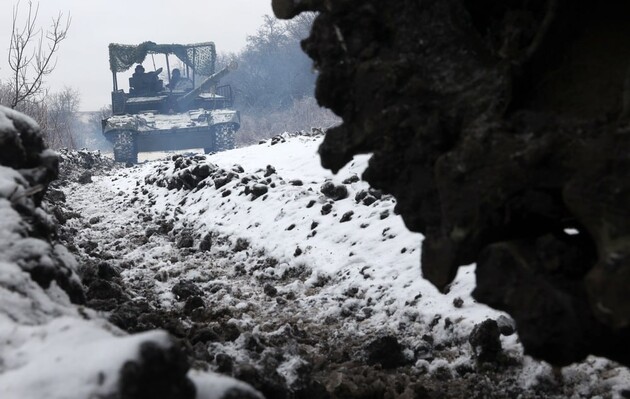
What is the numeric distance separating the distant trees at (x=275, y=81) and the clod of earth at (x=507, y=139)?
37.8 meters

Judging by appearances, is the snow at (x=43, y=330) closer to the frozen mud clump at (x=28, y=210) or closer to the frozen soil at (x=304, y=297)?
the frozen mud clump at (x=28, y=210)

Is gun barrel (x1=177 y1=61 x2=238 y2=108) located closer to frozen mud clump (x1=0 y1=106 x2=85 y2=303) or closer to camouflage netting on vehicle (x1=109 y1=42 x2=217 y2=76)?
camouflage netting on vehicle (x1=109 y1=42 x2=217 y2=76)

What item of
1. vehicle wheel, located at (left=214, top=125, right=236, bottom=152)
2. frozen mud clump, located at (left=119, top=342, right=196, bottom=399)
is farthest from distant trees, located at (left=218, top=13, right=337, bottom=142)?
frozen mud clump, located at (left=119, top=342, right=196, bottom=399)

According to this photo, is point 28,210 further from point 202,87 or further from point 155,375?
point 202,87

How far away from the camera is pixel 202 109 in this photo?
2614 centimetres

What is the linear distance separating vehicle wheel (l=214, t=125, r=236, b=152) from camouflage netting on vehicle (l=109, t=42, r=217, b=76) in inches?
178

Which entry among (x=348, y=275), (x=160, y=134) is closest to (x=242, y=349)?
(x=348, y=275)

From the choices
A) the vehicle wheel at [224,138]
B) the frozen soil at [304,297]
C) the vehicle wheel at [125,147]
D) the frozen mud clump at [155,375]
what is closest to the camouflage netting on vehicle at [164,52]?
the vehicle wheel at [224,138]

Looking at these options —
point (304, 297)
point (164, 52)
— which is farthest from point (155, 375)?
point (164, 52)

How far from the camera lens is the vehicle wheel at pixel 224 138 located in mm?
24844

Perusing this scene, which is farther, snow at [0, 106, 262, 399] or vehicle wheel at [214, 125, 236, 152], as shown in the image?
vehicle wheel at [214, 125, 236, 152]

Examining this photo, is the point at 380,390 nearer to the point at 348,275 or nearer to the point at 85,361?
the point at 85,361

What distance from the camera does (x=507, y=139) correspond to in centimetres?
233

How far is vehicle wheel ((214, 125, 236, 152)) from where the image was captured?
24844 millimetres
